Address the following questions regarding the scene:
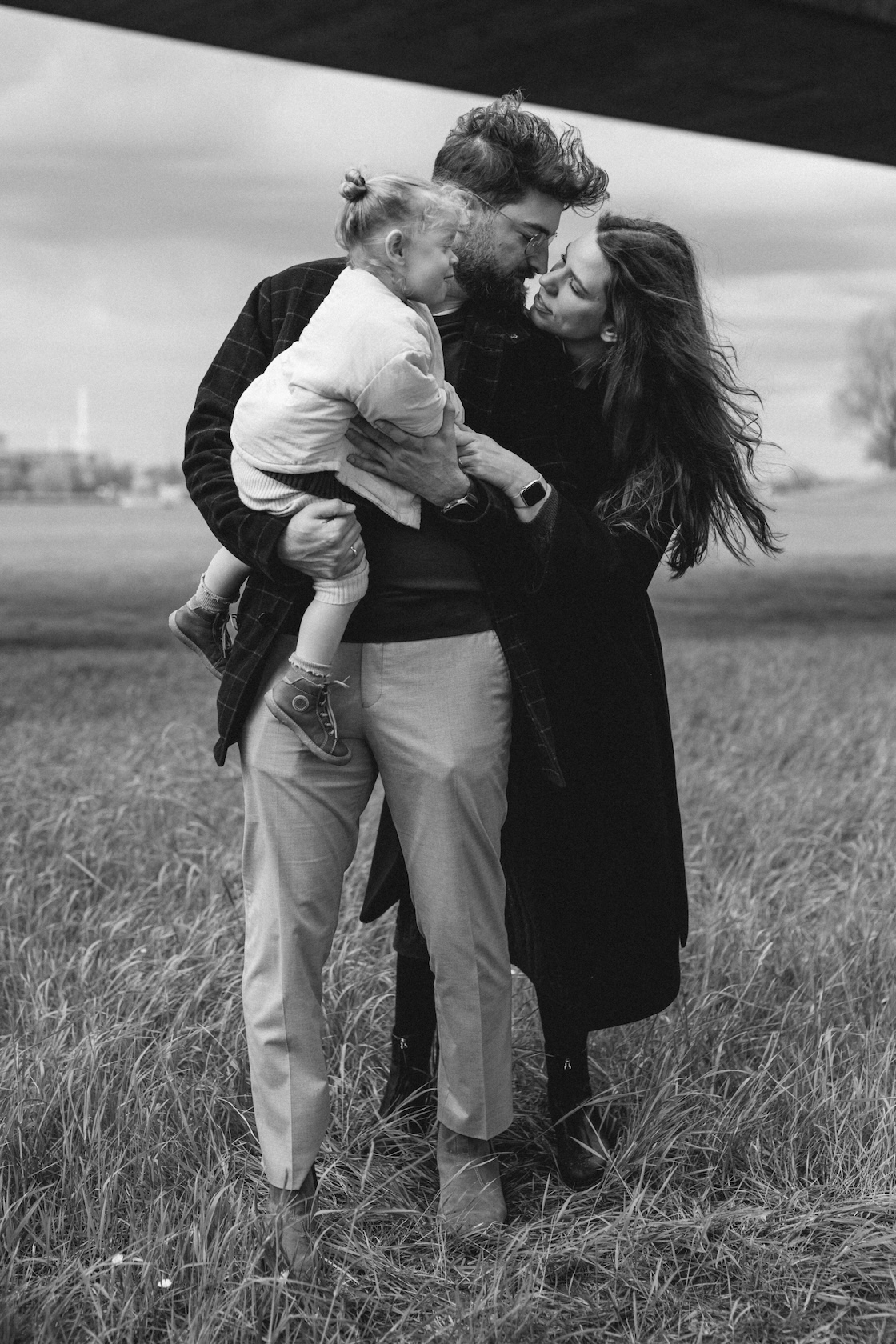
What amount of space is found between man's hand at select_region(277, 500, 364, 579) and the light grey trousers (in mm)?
183

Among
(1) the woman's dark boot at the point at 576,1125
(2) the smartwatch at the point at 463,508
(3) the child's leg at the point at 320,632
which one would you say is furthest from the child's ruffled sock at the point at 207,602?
(1) the woman's dark boot at the point at 576,1125

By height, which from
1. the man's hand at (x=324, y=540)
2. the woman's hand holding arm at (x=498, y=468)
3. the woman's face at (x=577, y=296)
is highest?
the woman's face at (x=577, y=296)

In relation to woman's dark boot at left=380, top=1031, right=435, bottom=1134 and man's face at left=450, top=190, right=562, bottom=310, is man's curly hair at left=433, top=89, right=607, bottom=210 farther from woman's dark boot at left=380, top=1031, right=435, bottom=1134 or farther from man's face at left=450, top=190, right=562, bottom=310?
woman's dark boot at left=380, top=1031, right=435, bottom=1134

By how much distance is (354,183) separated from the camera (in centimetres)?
205

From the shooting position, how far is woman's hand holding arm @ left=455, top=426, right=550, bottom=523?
7.27 ft

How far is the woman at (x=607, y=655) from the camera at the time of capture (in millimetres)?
2357

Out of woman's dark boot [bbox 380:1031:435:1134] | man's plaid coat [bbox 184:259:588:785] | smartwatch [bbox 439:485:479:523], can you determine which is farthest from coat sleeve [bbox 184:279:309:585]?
woman's dark boot [bbox 380:1031:435:1134]

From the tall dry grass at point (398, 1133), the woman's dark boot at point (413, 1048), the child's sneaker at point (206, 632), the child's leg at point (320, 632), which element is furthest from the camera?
the woman's dark boot at point (413, 1048)

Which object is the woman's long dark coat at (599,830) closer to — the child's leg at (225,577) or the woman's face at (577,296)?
the woman's face at (577,296)

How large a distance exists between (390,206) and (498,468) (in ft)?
1.33

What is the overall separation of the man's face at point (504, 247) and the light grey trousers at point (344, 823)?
0.55 m

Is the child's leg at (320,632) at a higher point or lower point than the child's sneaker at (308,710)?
higher

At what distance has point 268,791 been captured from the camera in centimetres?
225

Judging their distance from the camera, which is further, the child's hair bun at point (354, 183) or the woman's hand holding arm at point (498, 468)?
the woman's hand holding arm at point (498, 468)
